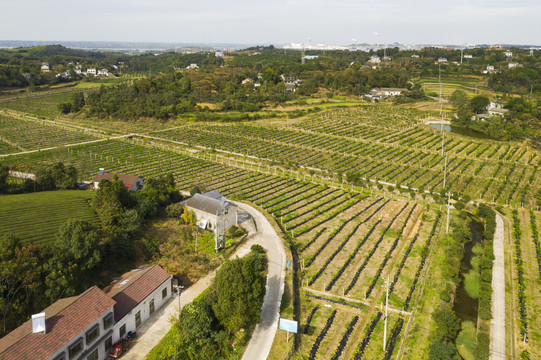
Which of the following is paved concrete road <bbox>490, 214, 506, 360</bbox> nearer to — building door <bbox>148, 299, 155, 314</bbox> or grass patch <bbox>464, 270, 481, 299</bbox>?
grass patch <bbox>464, 270, 481, 299</bbox>

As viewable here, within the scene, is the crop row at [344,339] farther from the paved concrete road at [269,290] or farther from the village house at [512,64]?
the village house at [512,64]

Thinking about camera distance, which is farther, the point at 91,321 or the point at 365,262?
the point at 365,262

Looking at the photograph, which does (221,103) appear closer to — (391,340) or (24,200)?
(24,200)

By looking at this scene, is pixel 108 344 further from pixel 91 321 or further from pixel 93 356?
pixel 91 321

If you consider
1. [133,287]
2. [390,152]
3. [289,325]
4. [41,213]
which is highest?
[41,213]

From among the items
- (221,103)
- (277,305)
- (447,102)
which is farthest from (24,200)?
(447,102)

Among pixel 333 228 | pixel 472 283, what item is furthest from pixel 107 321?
pixel 472 283
